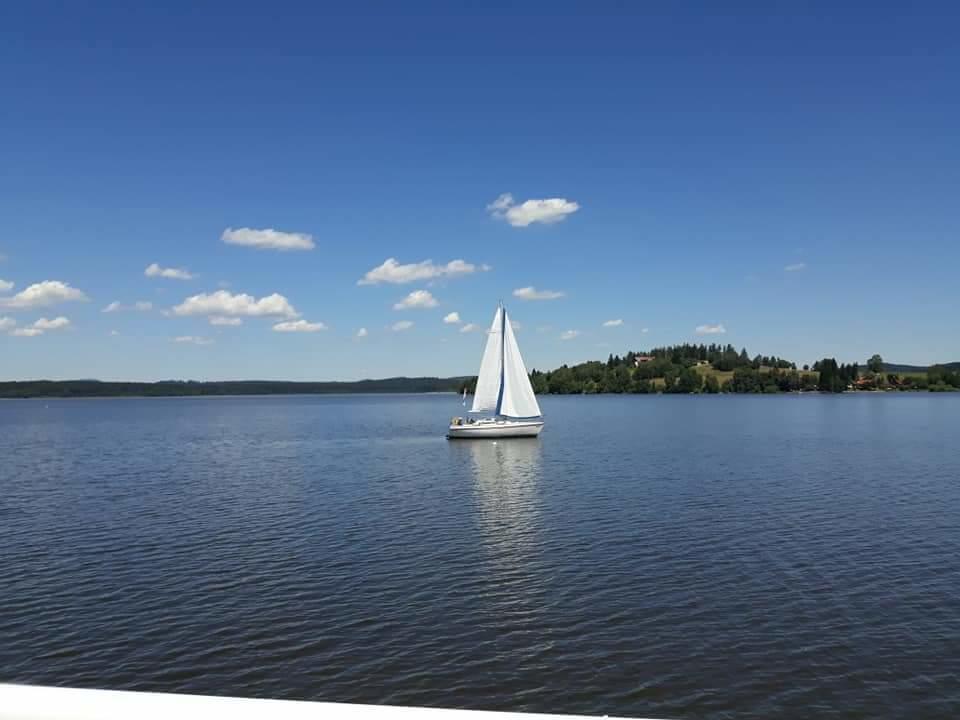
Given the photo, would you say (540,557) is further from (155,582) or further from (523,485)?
(523,485)

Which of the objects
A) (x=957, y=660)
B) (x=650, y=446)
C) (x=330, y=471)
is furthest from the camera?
(x=650, y=446)

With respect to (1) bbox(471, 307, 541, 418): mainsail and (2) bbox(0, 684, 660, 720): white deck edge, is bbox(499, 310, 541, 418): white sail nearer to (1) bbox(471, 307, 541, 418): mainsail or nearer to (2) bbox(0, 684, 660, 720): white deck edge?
(1) bbox(471, 307, 541, 418): mainsail

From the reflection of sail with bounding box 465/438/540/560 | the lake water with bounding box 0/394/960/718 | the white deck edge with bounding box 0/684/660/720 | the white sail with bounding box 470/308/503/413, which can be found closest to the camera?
the white deck edge with bounding box 0/684/660/720

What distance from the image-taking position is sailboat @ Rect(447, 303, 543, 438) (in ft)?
326

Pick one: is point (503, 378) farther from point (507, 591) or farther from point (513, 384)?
point (507, 591)

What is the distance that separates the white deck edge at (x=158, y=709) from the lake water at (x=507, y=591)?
51.2 feet

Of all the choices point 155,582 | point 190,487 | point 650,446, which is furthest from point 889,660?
point 650,446

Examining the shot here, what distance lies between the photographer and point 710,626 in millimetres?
23844

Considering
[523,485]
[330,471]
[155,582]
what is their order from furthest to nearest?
[330,471]
[523,485]
[155,582]

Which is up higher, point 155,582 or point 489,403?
point 489,403

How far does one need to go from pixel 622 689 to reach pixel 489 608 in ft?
25.3

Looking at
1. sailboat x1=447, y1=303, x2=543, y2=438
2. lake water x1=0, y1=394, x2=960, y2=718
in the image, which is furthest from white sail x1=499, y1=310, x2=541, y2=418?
lake water x1=0, y1=394, x2=960, y2=718

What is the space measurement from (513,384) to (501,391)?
1.94m

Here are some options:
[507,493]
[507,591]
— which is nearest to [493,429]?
[507,493]
